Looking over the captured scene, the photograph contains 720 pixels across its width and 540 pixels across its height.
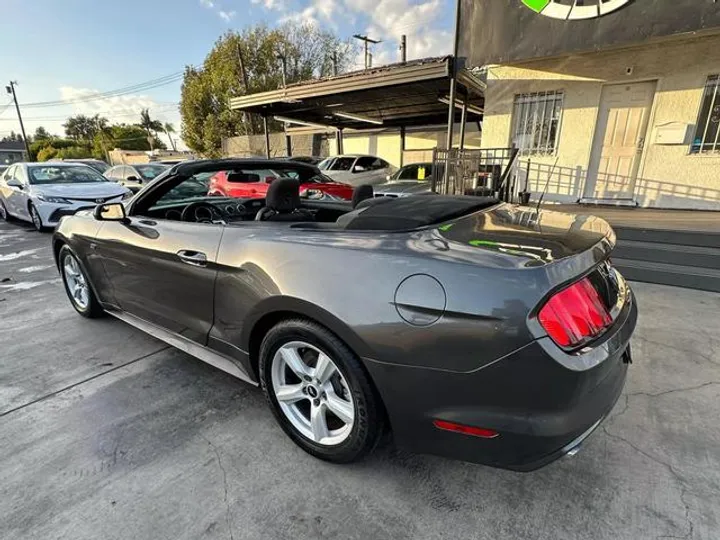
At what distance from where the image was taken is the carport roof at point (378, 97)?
8.23 metres

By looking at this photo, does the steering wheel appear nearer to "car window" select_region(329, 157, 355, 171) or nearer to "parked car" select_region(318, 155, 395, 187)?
"parked car" select_region(318, 155, 395, 187)

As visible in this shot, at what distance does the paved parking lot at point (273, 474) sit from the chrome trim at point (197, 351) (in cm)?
28

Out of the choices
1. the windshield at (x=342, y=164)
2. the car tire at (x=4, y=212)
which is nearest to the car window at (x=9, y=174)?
the car tire at (x=4, y=212)

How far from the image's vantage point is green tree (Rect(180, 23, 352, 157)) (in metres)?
27.6

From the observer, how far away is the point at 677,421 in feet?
7.11

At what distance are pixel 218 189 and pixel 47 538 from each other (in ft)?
31.5

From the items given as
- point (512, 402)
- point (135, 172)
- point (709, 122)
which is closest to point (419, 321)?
point (512, 402)

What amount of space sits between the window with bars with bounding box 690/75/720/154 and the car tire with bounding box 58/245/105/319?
868cm

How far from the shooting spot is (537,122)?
7656 millimetres

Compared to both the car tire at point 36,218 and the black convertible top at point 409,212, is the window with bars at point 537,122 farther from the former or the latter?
the car tire at point 36,218

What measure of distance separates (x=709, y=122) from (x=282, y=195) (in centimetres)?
727

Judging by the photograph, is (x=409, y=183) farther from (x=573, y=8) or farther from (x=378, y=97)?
(x=573, y=8)

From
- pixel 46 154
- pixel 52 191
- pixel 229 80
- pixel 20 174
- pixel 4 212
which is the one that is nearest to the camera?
pixel 52 191

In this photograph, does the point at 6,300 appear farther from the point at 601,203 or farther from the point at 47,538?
the point at 601,203
